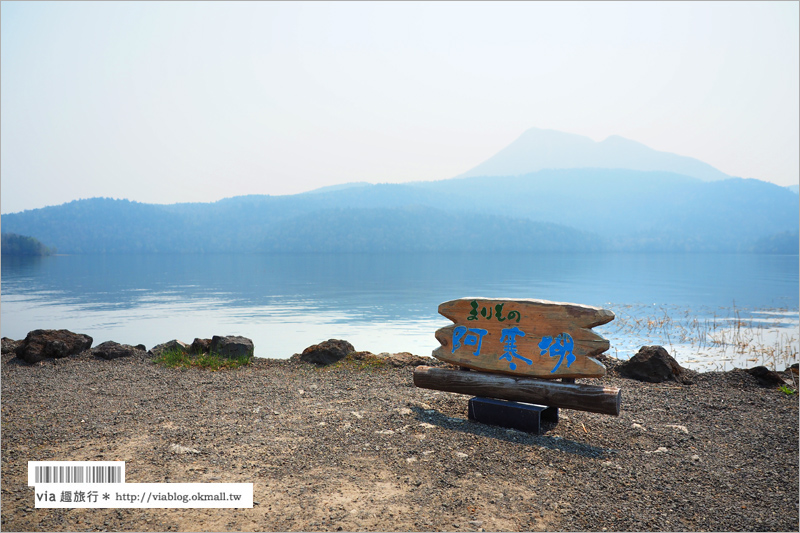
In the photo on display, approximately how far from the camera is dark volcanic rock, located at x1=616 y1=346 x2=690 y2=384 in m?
8.18

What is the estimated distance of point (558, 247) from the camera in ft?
405

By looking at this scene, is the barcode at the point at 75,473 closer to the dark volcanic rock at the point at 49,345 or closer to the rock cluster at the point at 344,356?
the rock cluster at the point at 344,356

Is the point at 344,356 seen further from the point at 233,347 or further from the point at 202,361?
the point at 202,361

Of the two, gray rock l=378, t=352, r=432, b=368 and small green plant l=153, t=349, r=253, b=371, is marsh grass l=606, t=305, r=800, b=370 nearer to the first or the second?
→ gray rock l=378, t=352, r=432, b=368

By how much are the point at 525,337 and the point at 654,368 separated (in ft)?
11.4

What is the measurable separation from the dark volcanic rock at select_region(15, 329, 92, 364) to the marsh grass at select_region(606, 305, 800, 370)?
43.6ft

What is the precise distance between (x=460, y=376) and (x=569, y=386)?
53.1 inches

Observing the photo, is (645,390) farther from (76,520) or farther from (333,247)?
(333,247)

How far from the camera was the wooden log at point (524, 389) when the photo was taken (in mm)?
5562

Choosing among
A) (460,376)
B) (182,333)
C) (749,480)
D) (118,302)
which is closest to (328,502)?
(460,376)

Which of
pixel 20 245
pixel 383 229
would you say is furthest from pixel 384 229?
pixel 20 245

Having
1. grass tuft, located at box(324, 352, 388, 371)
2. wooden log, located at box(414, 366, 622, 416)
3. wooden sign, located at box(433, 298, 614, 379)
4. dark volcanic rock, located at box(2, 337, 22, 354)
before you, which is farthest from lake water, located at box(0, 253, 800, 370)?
wooden sign, located at box(433, 298, 614, 379)

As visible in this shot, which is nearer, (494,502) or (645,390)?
(494,502)

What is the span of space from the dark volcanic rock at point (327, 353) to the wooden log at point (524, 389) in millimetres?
2907
